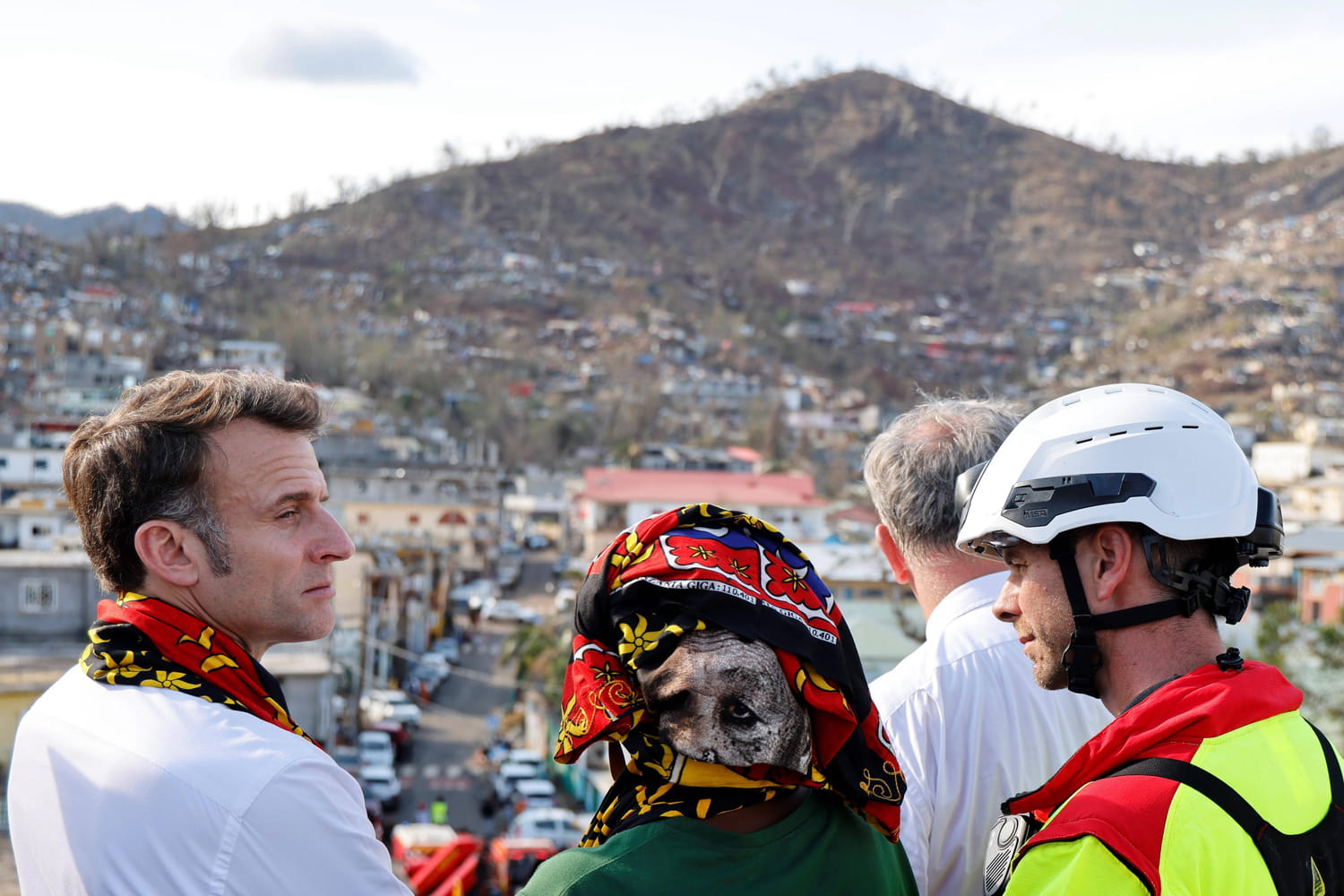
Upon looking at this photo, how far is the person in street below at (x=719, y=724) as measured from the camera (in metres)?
1.43

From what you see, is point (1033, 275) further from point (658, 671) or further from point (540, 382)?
point (658, 671)

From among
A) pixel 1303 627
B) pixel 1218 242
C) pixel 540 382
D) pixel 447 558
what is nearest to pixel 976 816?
pixel 1303 627

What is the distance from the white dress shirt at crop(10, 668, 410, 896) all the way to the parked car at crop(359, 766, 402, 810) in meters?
16.4

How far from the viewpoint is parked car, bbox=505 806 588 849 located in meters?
15.4

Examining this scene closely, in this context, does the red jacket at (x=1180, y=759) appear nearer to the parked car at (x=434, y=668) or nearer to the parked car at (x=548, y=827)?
the parked car at (x=548, y=827)

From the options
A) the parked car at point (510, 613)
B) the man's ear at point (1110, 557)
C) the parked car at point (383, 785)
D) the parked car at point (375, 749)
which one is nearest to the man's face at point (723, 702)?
the man's ear at point (1110, 557)

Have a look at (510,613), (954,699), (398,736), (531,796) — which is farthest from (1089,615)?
(510,613)

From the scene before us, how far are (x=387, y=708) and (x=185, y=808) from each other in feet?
69.8

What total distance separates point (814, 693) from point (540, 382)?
3010 inches

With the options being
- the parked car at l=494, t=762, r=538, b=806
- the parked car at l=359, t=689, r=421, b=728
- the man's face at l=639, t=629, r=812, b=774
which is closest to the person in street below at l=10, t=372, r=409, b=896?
the man's face at l=639, t=629, r=812, b=774

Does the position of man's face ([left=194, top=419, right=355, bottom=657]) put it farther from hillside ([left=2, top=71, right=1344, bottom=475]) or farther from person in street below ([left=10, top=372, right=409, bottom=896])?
hillside ([left=2, top=71, right=1344, bottom=475])

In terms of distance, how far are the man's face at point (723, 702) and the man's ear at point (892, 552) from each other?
0.88m

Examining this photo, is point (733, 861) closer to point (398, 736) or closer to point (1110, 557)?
point (1110, 557)

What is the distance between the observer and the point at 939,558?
7.25ft
